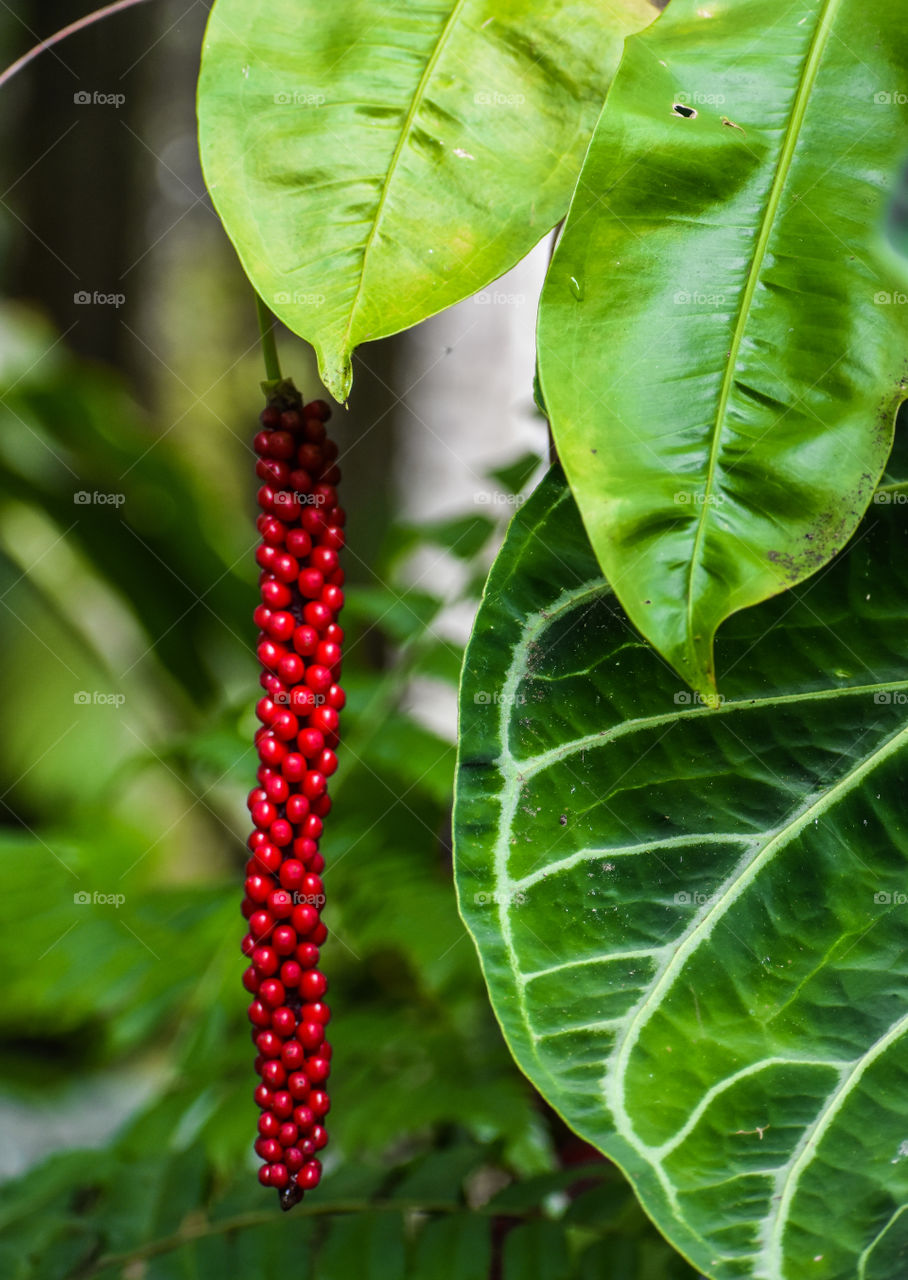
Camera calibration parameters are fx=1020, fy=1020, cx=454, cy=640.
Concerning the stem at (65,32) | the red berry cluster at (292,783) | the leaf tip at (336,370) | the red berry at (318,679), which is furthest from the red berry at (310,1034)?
the stem at (65,32)

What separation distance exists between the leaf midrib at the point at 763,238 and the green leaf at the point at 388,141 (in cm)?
7

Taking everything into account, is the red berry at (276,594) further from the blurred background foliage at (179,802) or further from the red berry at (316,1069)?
the blurred background foliage at (179,802)

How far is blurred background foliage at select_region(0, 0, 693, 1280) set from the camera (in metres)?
0.68

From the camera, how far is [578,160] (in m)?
0.37

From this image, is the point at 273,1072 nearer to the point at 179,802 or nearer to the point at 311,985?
the point at 311,985

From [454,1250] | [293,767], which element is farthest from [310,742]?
[454,1250]

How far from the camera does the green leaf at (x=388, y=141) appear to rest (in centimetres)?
34

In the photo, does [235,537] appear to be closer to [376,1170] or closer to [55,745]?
[55,745]

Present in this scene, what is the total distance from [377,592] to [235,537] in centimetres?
59

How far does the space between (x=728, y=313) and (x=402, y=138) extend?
13 centimetres

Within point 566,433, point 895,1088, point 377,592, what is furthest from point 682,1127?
point 377,592

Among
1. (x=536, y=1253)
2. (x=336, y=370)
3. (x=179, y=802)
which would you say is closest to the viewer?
(x=336, y=370)

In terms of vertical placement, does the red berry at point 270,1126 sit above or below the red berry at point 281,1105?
below

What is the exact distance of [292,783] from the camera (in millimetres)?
399
